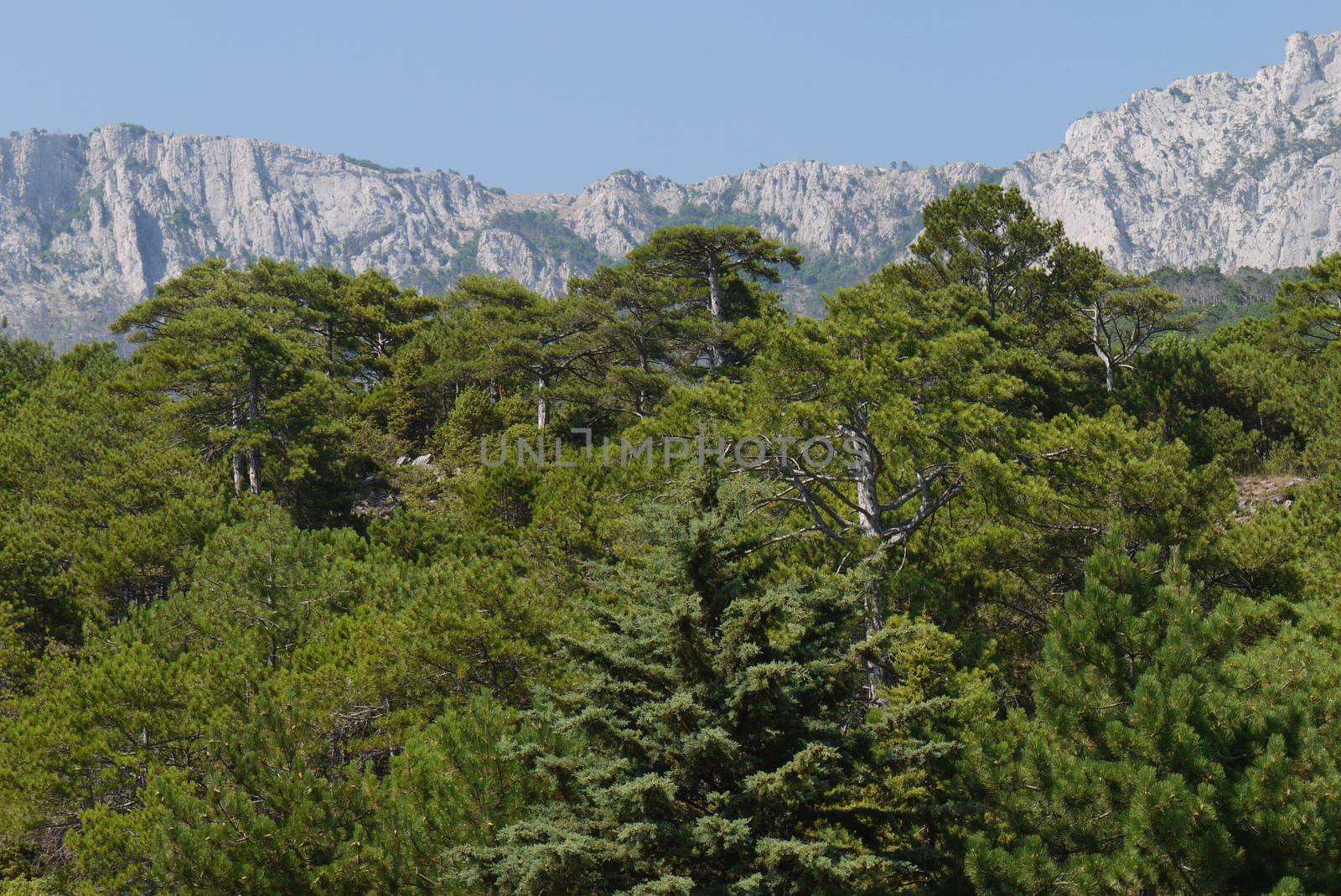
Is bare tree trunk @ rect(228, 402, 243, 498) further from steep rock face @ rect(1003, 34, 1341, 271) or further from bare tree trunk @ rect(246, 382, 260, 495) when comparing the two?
steep rock face @ rect(1003, 34, 1341, 271)

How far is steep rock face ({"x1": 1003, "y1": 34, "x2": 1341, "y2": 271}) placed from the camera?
6457 inches

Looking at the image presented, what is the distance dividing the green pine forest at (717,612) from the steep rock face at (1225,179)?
16330 centimetres

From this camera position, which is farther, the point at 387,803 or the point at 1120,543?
the point at 387,803

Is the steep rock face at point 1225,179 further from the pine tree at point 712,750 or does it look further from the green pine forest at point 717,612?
the pine tree at point 712,750

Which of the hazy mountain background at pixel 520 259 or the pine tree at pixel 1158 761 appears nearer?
the pine tree at pixel 1158 761

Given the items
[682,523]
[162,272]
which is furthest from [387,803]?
[162,272]

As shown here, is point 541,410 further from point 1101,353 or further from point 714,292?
point 1101,353

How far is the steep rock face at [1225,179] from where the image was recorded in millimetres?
164000

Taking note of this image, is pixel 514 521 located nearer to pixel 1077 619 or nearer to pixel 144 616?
pixel 144 616

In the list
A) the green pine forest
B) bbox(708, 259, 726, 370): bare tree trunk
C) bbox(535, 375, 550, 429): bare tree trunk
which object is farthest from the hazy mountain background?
the green pine forest

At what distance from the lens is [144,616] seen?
15.3 m

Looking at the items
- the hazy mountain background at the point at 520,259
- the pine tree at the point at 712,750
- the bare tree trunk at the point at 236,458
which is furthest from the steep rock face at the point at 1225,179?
the pine tree at the point at 712,750

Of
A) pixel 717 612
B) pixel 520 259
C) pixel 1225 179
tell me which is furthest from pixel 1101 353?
pixel 1225 179

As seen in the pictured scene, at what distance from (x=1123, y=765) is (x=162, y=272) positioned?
20326 centimetres
